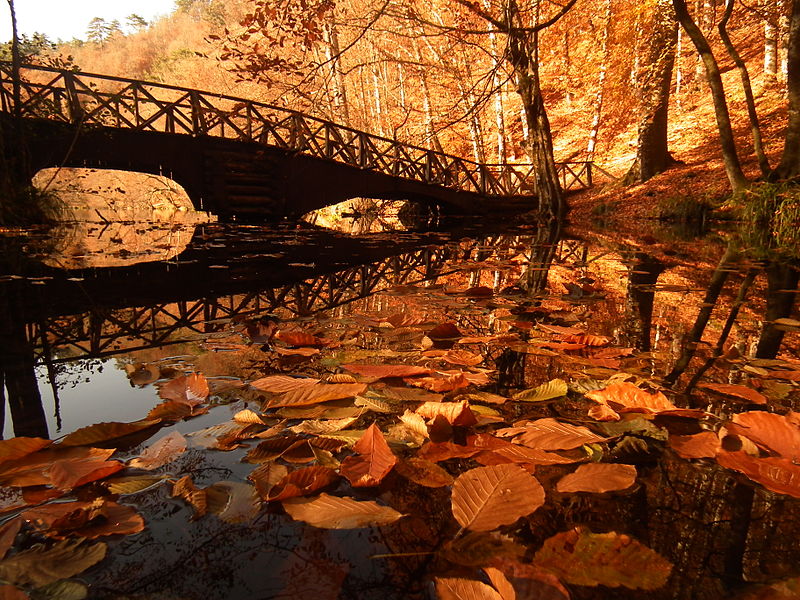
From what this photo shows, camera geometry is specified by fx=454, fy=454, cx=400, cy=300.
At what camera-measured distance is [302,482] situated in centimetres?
84

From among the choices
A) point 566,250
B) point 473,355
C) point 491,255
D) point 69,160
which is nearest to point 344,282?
point 473,355

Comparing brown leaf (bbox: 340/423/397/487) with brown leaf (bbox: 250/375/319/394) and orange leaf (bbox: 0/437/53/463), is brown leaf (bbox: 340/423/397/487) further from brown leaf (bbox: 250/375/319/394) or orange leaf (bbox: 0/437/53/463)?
orange leaf (bbox: 0/437/53/463)

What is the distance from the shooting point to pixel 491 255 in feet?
17.2

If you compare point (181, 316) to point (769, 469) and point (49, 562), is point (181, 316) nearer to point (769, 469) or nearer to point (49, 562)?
point (49, 562)

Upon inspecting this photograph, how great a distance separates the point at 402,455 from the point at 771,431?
0.81 meters

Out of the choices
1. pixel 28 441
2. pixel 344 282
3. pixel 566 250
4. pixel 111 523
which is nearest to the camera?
pixel 111 523

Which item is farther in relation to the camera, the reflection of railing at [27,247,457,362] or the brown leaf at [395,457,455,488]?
the reflection of railing at [27,247,457,362]

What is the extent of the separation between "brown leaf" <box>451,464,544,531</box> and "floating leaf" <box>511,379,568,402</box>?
453 mm

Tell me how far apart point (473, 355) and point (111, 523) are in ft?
3.87

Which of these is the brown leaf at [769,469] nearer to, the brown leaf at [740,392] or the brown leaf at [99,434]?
the brown leaf at [740,392]

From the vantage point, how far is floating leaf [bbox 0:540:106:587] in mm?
640

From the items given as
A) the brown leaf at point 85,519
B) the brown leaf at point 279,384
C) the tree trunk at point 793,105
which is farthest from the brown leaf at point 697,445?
the tree trunk at point 793,105

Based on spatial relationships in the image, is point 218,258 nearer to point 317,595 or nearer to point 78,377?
point 78,377

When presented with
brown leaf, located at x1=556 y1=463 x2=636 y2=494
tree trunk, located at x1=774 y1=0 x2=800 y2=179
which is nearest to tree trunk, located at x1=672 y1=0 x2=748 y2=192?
tree trunk, located at x1=774 y1=0 x2=800 y2=179
